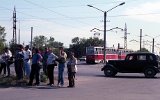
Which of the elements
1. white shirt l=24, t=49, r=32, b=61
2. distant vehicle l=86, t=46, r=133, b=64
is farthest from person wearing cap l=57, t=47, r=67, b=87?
distant vehicle l=86, t=46, r=133, b=64

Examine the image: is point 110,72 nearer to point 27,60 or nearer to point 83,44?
point 27,60

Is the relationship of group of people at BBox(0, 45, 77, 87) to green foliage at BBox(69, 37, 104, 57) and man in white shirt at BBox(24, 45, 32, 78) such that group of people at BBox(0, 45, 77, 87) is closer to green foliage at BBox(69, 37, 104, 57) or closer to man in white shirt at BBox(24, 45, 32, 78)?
man in white shirt at BBox(24, 45, 32, 78)

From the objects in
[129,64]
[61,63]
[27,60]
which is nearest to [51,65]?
[61,63]

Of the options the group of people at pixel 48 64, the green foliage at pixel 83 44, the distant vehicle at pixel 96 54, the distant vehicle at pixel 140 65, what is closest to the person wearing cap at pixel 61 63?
the group of people at pixel 48 64

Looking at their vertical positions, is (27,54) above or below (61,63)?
above

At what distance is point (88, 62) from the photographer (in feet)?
232

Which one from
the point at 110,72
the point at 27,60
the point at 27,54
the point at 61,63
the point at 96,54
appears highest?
the point at 96,54

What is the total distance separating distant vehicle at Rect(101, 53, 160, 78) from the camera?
103 feet

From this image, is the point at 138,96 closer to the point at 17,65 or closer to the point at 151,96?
the point at 151,96

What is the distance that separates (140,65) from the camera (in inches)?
1245

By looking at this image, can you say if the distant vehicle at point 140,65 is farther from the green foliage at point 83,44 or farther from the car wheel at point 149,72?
the green foliage at point 83,44

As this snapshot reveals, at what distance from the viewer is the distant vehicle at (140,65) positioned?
1232 inches

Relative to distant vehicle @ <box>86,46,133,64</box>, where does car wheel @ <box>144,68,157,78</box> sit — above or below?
below

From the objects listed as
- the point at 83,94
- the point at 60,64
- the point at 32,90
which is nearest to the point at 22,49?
the point at 60,64
